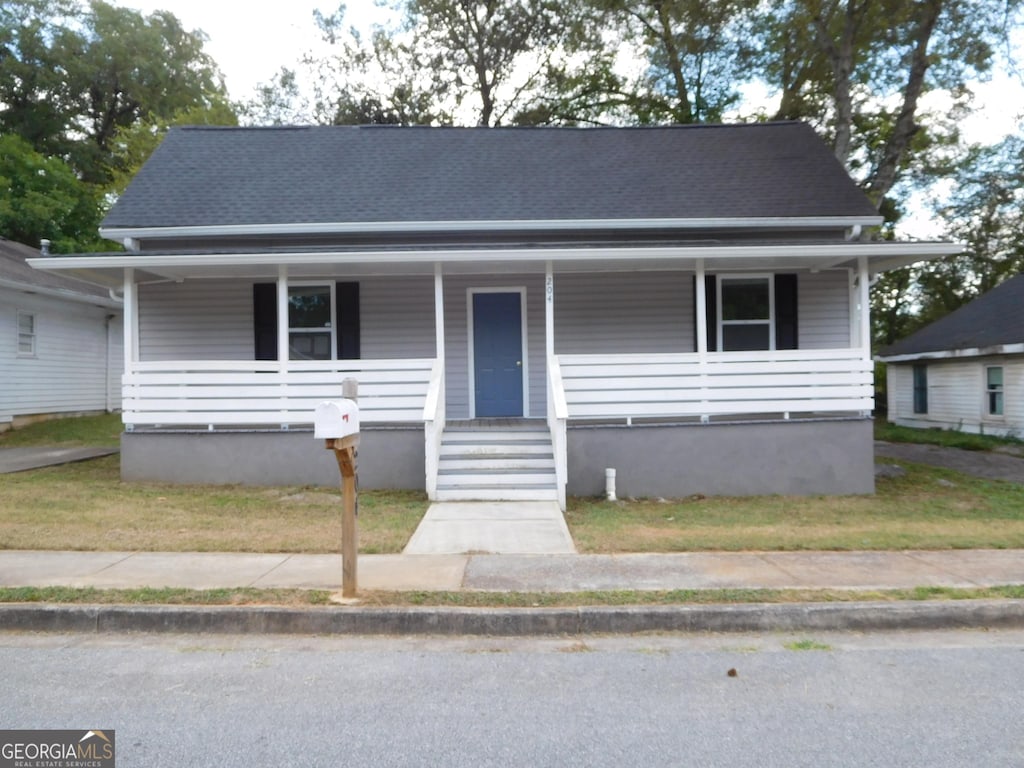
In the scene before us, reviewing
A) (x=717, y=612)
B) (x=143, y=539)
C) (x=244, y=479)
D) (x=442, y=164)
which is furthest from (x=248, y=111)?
(x=717, y=612)

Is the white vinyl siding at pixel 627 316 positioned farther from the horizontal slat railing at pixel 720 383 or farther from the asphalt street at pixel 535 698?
the asphalt street at pixel 535 698

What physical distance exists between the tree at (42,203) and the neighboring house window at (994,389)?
26791 millimetres

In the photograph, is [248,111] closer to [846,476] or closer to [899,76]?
[899,76]

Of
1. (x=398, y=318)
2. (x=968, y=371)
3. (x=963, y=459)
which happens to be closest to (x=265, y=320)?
(x=398, y=318)

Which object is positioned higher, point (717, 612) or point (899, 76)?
point (899, 76)

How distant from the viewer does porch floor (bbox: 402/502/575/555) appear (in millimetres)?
6863

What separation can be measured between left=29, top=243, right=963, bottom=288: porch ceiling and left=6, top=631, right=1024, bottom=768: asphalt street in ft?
19.5

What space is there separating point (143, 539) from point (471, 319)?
620 cm

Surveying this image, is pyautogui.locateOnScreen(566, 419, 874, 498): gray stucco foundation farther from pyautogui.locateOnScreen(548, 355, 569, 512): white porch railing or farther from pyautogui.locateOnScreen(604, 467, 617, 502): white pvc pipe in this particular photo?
pyautogui.locateOnScreen(548, 355, 569, 512): white porch railing

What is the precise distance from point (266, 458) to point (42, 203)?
2033cm

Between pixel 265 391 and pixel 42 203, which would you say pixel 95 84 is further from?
pixel 265 391

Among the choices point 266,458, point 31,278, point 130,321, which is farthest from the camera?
point 31,278

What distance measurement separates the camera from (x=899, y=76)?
729 inches

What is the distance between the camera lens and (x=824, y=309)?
12000mm
